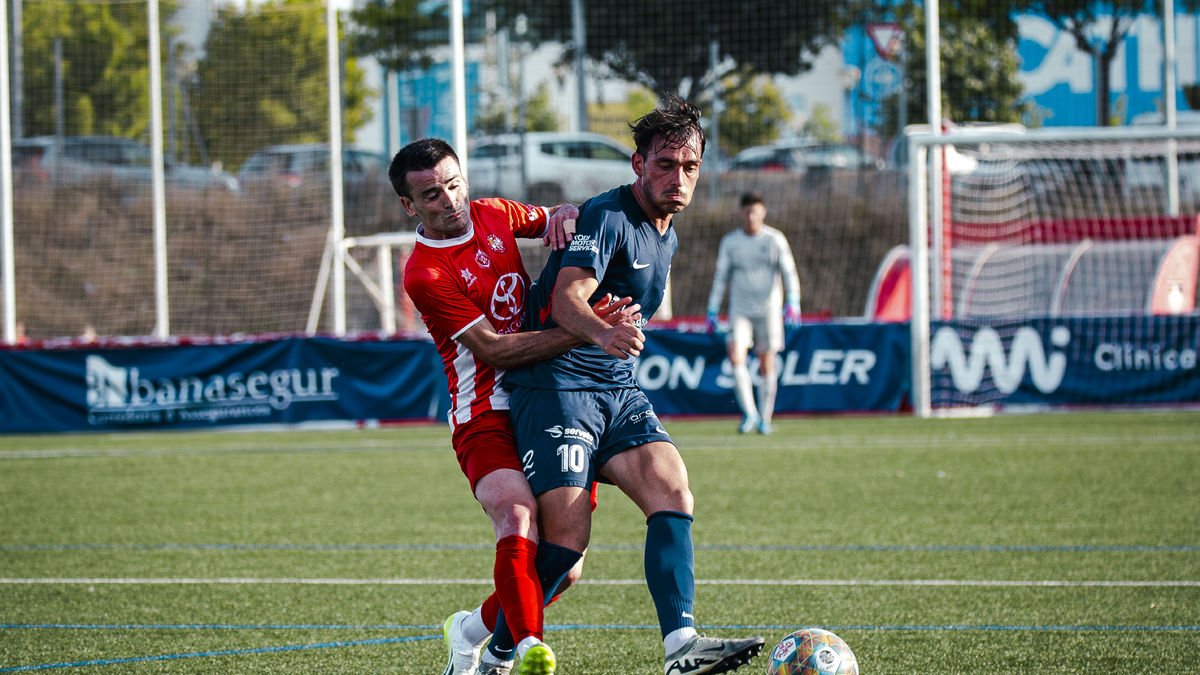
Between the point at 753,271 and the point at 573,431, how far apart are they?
955 cm

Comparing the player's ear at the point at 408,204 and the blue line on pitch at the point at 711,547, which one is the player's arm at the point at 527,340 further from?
the blue line on pitch at the point at 711,547

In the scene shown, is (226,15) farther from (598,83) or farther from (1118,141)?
(1118,141)

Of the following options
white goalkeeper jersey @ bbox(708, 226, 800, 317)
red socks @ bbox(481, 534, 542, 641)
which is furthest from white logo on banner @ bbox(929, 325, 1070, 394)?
red socks @ bbox(481, 534, 542, 641)

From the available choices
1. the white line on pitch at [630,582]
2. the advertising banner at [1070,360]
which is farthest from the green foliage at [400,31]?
the white line on pitch at [630,582]

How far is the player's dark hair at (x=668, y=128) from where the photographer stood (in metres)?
4.53

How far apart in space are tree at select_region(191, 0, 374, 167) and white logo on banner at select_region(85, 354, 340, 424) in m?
5.44

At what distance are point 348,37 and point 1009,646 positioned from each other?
2288cm

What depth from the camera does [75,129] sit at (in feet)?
69.5

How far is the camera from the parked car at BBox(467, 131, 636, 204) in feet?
77.2

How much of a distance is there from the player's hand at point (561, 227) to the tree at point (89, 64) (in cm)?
1683

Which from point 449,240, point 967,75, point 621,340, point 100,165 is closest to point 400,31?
point 100,165

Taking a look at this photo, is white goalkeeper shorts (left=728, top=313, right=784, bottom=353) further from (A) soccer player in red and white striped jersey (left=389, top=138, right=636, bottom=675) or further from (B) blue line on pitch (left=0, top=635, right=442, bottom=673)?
(A) soccer player in red and white striped jersey (left=389, top=138, right=636, bottom=675)

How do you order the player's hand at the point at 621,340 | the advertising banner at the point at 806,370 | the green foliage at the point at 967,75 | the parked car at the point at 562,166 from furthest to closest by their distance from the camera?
the green foliage at the point at 967,75 → the parked car at the point at 562,166 → the advertising banner at the point at 806,370 → the player's hand at the point at 621,340

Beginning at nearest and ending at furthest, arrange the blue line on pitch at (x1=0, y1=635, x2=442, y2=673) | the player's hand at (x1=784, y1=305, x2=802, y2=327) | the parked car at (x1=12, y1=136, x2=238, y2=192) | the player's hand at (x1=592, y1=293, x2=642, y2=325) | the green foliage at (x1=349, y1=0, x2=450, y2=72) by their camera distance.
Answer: the player's hand at (x1=592, y1=293, x2=642, y2=325) < the blue line on pitch at (x1=0, y1=635, x2=442, y2=673) < the player's hand at (x1=784, y1=305, x2=802, y2=327) < the parked car at (x1=12, y1=136, x2=238, y2=192) < the green foliage at (x1=349, y1=0, x2=450, y2=72)
